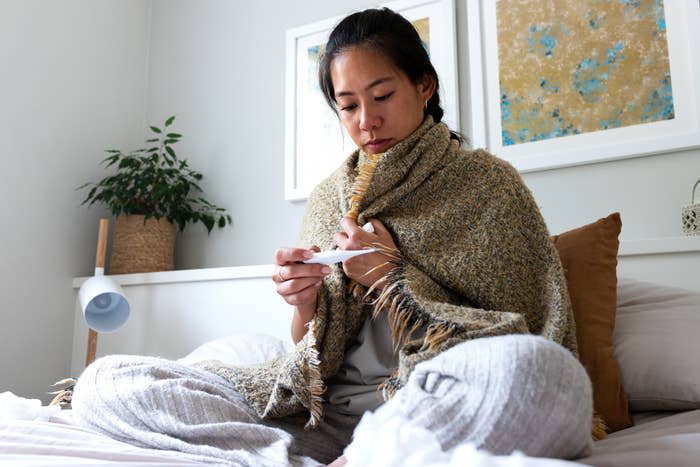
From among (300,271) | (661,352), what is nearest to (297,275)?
(300,271)

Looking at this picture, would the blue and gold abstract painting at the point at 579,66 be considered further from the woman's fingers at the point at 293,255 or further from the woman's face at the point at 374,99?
the woman's fingers at the point at 293,255

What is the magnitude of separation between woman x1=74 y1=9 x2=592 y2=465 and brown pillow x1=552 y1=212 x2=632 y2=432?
191 millimetres

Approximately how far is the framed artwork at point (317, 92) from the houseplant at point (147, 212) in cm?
36

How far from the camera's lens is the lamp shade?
1.85m

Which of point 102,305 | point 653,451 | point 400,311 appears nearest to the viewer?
point 653,451

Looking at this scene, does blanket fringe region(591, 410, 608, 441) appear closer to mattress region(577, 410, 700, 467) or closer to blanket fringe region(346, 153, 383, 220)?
mattress region(577, 410, 700, 467)

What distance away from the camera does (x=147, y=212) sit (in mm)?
2164

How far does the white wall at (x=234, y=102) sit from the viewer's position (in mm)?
2160

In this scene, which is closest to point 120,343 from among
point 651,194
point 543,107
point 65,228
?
point 65,228

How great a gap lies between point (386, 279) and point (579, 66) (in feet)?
3.56

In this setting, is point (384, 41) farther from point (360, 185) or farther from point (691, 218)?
point (691, 218)

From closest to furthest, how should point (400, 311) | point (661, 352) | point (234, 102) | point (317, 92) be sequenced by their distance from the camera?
point (400, 311), point (661, 352), point (317, 92), point (234, 102)

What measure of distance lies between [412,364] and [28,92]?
1.90 m

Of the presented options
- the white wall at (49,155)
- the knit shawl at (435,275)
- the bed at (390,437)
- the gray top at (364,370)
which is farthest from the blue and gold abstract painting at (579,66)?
the white wall at (49,155)
